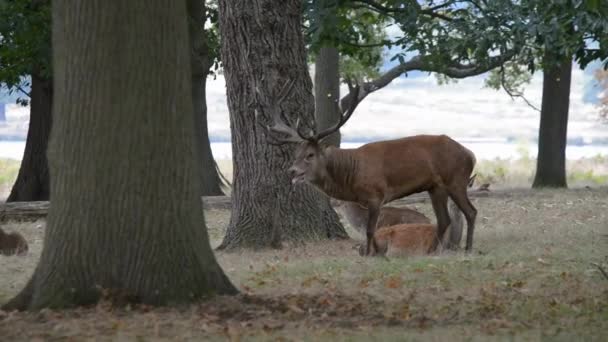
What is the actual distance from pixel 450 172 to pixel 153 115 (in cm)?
606

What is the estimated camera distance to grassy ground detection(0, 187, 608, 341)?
25.2 feet

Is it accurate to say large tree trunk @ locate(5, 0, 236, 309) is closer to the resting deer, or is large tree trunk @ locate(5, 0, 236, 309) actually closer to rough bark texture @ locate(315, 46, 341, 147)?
the resting deer

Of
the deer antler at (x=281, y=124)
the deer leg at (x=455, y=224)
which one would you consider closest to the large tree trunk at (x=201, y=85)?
the deer antler at (x=281, y=124)

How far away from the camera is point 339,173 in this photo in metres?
13.7

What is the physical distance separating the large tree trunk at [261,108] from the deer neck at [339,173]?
562 millimetres

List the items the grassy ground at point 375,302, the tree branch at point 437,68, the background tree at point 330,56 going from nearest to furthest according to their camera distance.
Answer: the grassy ground at point 375,302, the background tree at point 330,56, the tree branch at point 437,68

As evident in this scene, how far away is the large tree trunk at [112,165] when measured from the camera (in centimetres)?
827

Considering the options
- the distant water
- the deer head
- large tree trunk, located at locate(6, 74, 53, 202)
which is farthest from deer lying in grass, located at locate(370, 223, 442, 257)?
the distant water

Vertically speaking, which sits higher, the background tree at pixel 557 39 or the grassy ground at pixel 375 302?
the background tree at pixel 557 39

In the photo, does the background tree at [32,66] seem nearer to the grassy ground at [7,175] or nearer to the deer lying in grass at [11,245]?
the grassy ground at [7,175]

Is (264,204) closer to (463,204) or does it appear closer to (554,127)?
(463,204)

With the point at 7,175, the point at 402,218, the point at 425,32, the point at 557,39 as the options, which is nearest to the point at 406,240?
the point at 402,218

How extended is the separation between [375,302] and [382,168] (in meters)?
4.81

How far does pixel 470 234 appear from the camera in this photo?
44.9 ft
